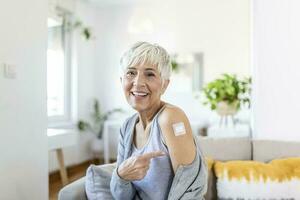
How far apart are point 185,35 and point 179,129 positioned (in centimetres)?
358

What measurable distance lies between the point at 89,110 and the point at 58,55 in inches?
39.1

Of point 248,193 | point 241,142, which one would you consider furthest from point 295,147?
point 248,193

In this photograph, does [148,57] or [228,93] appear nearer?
[148,57]

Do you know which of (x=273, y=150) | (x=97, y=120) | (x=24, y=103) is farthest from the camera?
(x=97, y=120)

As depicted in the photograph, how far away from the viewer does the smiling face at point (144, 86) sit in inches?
49.1

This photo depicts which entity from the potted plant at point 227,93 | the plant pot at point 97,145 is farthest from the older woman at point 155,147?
the plant pot at point 97,145

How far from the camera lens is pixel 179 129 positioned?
3.86 ft

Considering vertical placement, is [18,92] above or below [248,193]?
above

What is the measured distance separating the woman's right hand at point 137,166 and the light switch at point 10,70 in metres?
1.14

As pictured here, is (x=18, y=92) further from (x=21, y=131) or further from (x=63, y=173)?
(x=63, y=173)

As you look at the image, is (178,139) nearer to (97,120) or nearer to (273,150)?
(273,150)

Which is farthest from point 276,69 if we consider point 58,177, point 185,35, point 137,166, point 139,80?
point 58,177

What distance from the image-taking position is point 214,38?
4.46m

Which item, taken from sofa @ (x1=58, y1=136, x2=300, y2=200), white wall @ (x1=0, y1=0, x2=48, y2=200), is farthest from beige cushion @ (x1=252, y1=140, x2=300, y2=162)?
white wall @ (x1=0, y1=0, x2=48, y2=200)
